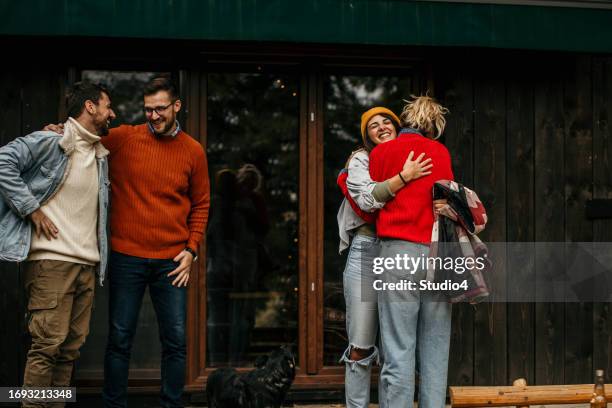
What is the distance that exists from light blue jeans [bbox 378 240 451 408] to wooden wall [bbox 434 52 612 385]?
63.5 inches

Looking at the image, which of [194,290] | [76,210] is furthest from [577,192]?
[76,210]

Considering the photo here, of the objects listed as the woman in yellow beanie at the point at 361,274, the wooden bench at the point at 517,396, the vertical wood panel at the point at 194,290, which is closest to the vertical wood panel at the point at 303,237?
the vertical wood panel at the point at 194,290

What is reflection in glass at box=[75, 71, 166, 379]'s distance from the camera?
5387 mm

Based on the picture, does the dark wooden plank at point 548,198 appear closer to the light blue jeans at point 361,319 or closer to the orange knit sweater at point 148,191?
the light blue jeans at point 361,319

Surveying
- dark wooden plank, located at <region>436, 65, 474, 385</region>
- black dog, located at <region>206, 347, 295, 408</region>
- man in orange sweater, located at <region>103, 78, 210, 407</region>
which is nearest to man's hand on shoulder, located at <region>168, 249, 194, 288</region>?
man in orange sweater, located at <region>103, 78, 210, 407</region>

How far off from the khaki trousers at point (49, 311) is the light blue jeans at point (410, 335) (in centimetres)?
172

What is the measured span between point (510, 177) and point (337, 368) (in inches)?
76.7

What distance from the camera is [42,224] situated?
13.2ft

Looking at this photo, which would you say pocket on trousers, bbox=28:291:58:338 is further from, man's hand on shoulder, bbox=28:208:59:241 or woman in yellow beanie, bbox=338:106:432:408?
woman in yellow beanie, bbox=338:106:432:408

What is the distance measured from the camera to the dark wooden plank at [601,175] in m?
5.70

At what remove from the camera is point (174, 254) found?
14.6 feet

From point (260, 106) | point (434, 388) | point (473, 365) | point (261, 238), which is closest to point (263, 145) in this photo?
point (260, 106)

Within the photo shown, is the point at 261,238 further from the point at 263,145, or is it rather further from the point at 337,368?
the point at 337,368

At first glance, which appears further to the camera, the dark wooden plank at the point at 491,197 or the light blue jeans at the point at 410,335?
the dark wooden plank at the point at 491,197
